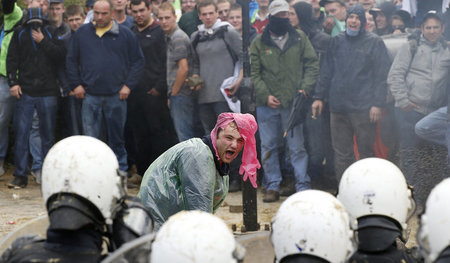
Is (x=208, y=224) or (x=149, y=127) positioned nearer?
(x=208, y=224)

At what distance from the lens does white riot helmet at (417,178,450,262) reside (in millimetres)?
3627

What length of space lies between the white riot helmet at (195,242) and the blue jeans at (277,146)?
5965mm

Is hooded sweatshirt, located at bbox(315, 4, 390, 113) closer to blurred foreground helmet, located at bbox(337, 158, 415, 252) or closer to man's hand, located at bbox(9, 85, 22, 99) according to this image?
man's hand, located at bbox(9, 85, 22, 99)

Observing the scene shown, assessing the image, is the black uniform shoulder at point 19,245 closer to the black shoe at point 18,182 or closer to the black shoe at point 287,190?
the black shoe at point 287,190

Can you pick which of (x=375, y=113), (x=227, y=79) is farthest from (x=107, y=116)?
(x=375, y=113)

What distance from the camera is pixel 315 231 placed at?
3.66m

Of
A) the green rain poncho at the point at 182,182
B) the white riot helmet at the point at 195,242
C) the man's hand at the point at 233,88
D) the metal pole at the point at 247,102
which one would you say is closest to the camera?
the white riot helmet at the point at 195,242

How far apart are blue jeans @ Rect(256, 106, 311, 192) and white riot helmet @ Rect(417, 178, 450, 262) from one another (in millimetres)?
5598

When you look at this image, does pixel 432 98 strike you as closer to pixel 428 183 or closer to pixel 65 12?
pixel 428 183

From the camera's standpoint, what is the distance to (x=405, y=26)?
9.34 metres

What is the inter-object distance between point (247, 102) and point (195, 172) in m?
2.67

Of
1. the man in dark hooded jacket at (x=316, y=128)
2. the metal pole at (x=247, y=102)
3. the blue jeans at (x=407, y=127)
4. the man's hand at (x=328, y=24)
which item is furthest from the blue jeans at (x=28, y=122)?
the blue jeans at (x=407, y=127)

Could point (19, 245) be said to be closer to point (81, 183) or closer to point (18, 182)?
point (81, 183)

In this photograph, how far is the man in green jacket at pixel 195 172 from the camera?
5297mm
